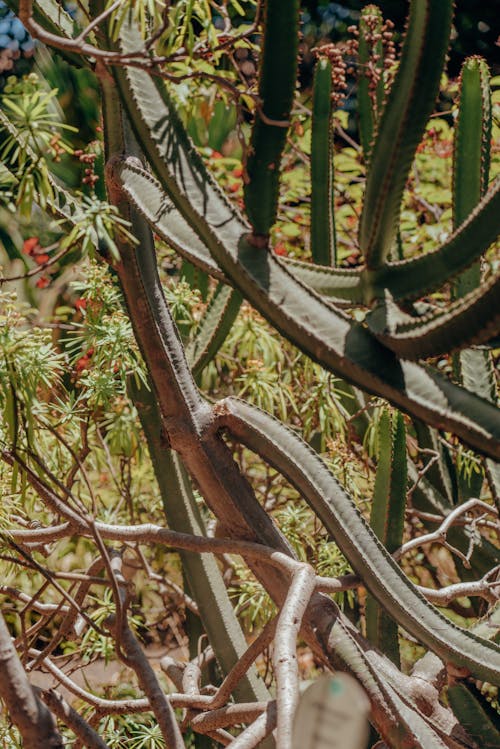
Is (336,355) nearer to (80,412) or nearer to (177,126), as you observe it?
(177,126)

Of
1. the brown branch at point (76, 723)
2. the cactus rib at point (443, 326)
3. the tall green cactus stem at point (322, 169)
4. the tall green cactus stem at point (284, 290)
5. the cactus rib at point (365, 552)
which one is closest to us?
the cactus rib at point (443, 326)

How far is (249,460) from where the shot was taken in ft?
12.4

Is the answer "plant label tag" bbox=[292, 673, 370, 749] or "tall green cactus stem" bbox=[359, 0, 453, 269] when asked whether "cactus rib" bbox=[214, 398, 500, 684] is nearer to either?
"tall green cactus stem" bbox=[359, 0, 453, 269]

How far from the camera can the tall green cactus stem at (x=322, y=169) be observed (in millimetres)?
2336

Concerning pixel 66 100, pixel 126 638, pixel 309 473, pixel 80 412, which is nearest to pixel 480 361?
pixel 309 473

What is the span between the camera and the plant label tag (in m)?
0.44

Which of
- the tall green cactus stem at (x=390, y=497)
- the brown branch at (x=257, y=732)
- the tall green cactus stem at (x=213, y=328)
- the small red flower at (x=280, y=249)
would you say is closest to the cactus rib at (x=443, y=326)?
the brown branch at (x=257, y=732)

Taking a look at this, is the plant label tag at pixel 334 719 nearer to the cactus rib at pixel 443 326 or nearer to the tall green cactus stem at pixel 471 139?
the cactus rib at pixel 443 326

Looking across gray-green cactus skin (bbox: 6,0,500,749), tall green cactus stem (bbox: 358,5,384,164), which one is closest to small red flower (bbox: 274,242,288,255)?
tall green cactus stem (bbox: 358,5,384,164)

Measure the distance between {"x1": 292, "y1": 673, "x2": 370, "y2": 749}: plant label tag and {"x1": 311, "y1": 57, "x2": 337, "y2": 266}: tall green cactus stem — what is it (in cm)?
204

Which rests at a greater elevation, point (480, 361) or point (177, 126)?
point (177, 126)

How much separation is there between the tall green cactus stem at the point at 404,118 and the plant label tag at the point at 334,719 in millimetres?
1023

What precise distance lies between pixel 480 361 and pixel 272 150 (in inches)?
45.6

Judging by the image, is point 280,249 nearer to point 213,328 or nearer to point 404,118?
point 213,328
